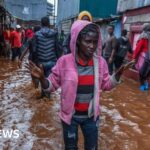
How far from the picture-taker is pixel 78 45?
10.8 feet

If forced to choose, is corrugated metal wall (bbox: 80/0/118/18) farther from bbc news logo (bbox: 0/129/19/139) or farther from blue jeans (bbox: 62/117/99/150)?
blue jeans (bbox: 62/117/99/150)

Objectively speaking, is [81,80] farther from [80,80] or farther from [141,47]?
[141,47]

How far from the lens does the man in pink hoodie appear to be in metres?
3.22

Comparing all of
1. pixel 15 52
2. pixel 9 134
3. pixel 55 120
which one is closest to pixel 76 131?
pixel 9 134

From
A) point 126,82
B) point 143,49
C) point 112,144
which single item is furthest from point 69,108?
point 126,82

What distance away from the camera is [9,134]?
17.7ft

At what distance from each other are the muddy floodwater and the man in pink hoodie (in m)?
1.64

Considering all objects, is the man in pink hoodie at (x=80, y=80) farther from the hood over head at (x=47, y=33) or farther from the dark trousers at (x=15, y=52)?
the dark trousers at (x=15, y=52)

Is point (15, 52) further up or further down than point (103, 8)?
further down

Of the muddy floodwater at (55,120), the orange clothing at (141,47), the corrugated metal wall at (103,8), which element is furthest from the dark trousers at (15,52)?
the orange clothing at (141,47)

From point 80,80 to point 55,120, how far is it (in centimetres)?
309

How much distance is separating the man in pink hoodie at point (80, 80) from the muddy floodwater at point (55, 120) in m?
1.64

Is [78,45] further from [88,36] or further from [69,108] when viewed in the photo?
[69,108]

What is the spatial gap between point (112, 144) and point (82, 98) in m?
2.05
